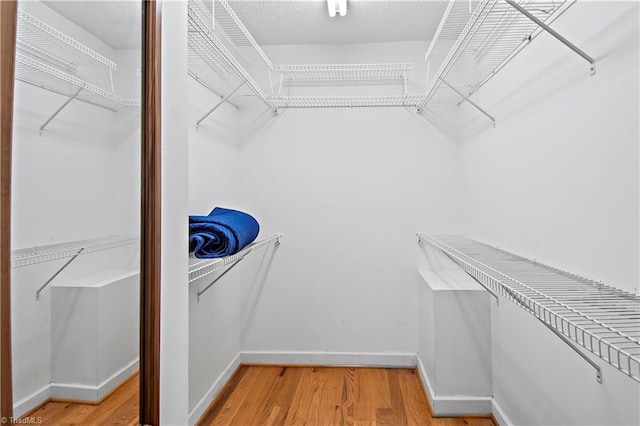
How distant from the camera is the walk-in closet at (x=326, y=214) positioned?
1.98ft

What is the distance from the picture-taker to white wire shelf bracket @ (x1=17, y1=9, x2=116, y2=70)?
0.49 m

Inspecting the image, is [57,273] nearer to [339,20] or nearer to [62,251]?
[62,251]

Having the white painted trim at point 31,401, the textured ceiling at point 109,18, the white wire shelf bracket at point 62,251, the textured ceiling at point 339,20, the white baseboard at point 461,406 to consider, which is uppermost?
the textured ceiling at point 339,20

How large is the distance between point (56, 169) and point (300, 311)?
1931 mm

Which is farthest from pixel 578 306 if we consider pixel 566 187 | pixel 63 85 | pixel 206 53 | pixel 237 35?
pixel 237 35

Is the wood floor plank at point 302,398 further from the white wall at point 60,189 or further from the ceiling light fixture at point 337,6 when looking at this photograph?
the ceiling light fixture at point 337,6

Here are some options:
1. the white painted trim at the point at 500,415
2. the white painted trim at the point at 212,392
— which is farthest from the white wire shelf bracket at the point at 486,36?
the white painted trim at the point at 212,392

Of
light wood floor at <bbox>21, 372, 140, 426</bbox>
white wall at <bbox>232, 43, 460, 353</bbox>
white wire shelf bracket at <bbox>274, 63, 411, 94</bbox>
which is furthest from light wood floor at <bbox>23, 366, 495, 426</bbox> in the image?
white wire shelf bracket at <bbox>274, 63, 411, 94</bbox>

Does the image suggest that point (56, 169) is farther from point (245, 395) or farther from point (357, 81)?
point (357, 81)

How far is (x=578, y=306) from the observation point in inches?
28.4

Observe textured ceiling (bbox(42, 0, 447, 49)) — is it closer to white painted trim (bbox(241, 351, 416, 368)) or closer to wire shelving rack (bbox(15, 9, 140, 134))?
wire shelving rack (bbox(15, 9, 140, 134))

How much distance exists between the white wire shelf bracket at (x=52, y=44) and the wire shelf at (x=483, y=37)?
110cm

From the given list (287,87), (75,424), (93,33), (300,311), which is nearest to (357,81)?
(287,87)

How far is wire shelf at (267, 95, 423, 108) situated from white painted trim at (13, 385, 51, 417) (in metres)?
1.90
